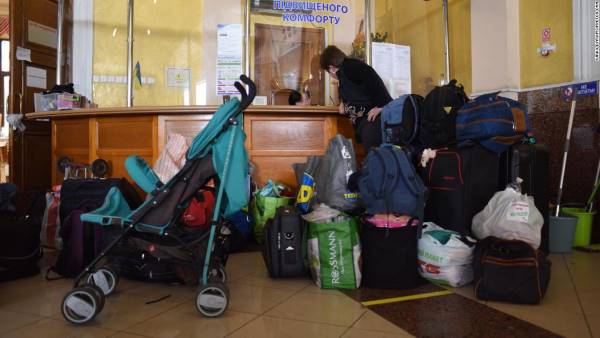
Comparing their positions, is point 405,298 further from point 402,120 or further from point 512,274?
point 402,120

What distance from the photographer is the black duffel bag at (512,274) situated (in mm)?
2090

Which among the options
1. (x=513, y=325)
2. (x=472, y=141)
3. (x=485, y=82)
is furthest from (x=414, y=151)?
(x=485, y=82)

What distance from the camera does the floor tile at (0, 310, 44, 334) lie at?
189 cm

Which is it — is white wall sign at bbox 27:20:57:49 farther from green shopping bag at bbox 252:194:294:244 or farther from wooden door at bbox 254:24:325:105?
green shopping bag at bbox 252:194:294:244

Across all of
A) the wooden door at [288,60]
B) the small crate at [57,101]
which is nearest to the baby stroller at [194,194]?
the small crate at [57,101]

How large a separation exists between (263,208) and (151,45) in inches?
149

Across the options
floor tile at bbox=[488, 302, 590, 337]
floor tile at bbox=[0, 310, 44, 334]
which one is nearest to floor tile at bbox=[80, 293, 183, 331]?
floor tile at bbox=[0, 310, 44, 334]

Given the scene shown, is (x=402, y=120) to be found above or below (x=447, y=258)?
above

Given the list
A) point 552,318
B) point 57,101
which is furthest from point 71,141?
point 552,318

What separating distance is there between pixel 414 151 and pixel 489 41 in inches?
93.2

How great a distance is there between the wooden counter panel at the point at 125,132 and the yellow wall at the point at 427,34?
374 centimetres

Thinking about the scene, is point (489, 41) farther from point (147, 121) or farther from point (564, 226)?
point (147, 121)

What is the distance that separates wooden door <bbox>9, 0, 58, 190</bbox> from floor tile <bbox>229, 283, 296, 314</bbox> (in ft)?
12.7

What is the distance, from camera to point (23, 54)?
5012mm
